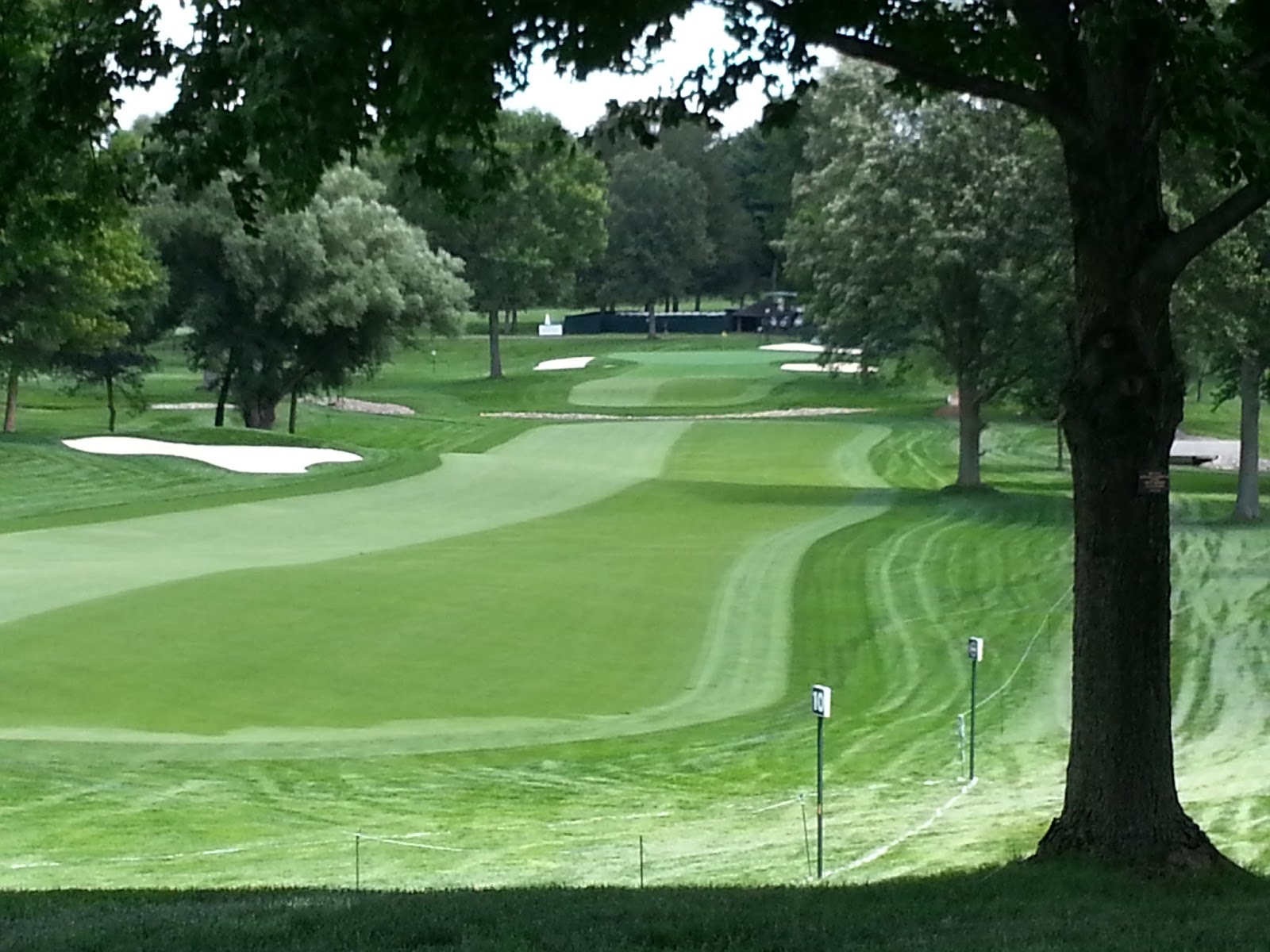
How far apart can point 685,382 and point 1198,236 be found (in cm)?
6867

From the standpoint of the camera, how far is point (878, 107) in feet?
142

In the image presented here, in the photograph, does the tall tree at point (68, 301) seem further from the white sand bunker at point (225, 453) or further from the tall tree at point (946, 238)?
the tall tree at point (946, 238)

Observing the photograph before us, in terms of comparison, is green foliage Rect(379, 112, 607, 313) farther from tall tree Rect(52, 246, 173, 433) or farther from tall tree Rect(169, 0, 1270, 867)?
tall tree Rect(169, 0, 1270, 867)

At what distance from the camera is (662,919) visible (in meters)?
7.35

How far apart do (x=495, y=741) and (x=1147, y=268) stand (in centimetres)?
976

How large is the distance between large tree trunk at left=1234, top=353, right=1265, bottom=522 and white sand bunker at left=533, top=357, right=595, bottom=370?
46.6 m

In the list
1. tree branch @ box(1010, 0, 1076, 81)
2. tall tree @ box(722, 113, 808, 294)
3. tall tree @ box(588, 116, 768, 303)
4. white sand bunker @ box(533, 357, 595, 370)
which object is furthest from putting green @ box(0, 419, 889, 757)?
tall tree @ box(588, 116, 768, 303)

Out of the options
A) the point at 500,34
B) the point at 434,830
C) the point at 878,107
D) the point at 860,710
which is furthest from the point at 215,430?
the point at 500,34

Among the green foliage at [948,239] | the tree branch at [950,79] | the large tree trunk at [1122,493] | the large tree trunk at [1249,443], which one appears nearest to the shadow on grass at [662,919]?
the large tree trunk at [1122,493]

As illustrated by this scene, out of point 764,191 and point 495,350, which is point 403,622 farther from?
point 764,191

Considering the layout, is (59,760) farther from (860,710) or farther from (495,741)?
(860,710)

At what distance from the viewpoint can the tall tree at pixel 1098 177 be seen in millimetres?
9781

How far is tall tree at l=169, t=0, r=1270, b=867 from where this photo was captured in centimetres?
978

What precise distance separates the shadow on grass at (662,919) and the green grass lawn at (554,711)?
4 centimetres
